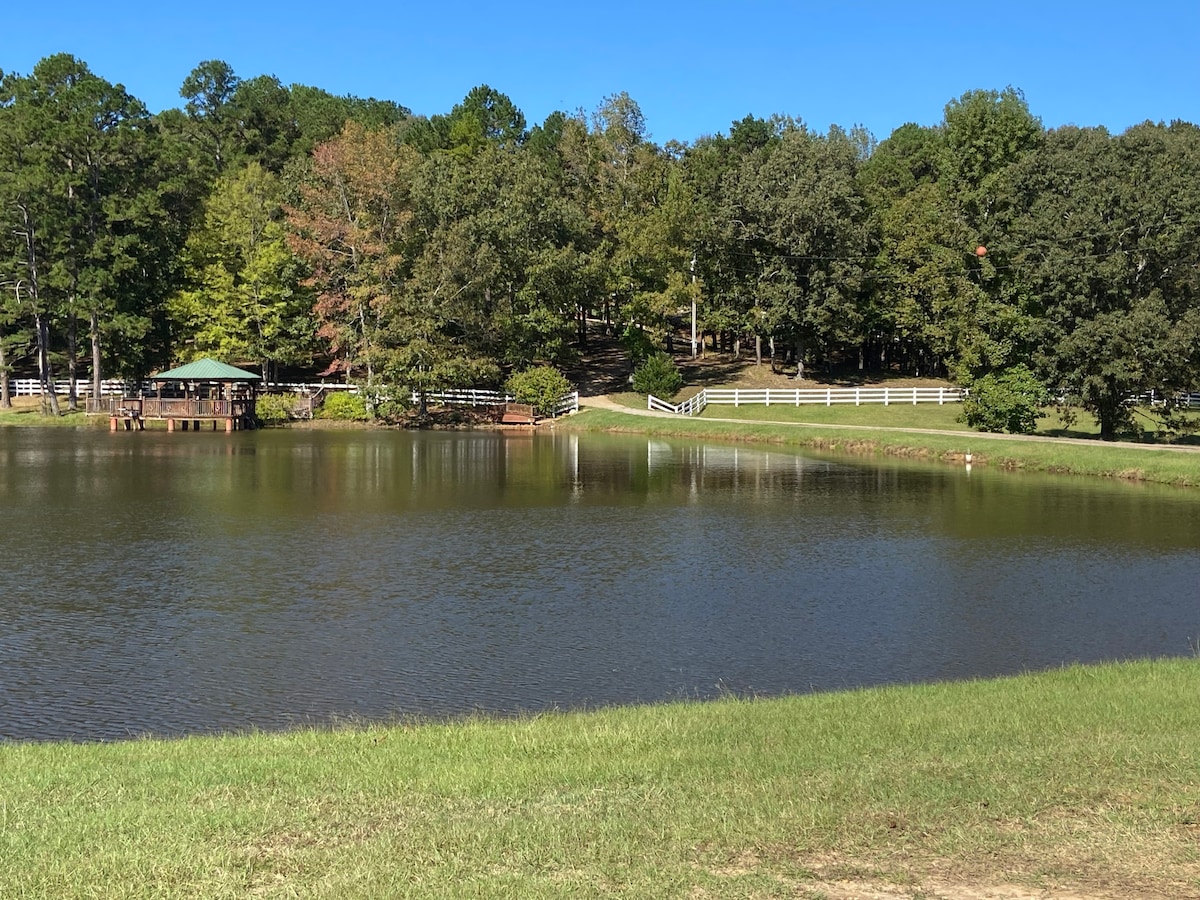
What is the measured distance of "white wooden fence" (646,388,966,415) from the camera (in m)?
60.9

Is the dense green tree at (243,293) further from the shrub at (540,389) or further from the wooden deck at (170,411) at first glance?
the shrub at (540,389)

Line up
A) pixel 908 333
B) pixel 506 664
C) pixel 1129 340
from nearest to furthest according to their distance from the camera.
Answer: pixel 506 664, pixel 1129 340, pixel 908 333

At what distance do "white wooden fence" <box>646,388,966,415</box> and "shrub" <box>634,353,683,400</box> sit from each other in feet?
1.82

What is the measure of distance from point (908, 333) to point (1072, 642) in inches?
2229

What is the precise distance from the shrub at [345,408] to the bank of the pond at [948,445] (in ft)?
33.6

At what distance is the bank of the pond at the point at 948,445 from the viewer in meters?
35.0

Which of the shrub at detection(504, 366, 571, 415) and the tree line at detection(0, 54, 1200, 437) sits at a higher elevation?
the tree line at detection(0, 54, 1200, 437)

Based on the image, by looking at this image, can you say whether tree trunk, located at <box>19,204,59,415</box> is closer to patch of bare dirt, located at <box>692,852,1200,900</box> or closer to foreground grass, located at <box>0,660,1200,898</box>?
foreground grass, located at <box>0,660,1200,898</box>

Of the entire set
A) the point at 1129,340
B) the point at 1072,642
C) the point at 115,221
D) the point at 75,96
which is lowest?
the point at 1072,642

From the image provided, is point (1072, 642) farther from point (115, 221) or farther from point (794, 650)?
point (115, 221)

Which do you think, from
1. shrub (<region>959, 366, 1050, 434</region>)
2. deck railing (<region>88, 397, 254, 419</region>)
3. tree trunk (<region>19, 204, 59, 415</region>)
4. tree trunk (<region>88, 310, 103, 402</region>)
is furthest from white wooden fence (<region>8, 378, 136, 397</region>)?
shrub (<region>959, 366, 1050, 434</region>)

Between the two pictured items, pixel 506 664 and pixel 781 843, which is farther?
pixel 506 664

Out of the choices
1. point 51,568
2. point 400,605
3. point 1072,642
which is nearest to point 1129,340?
point 1072,642

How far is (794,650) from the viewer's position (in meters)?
14.5
